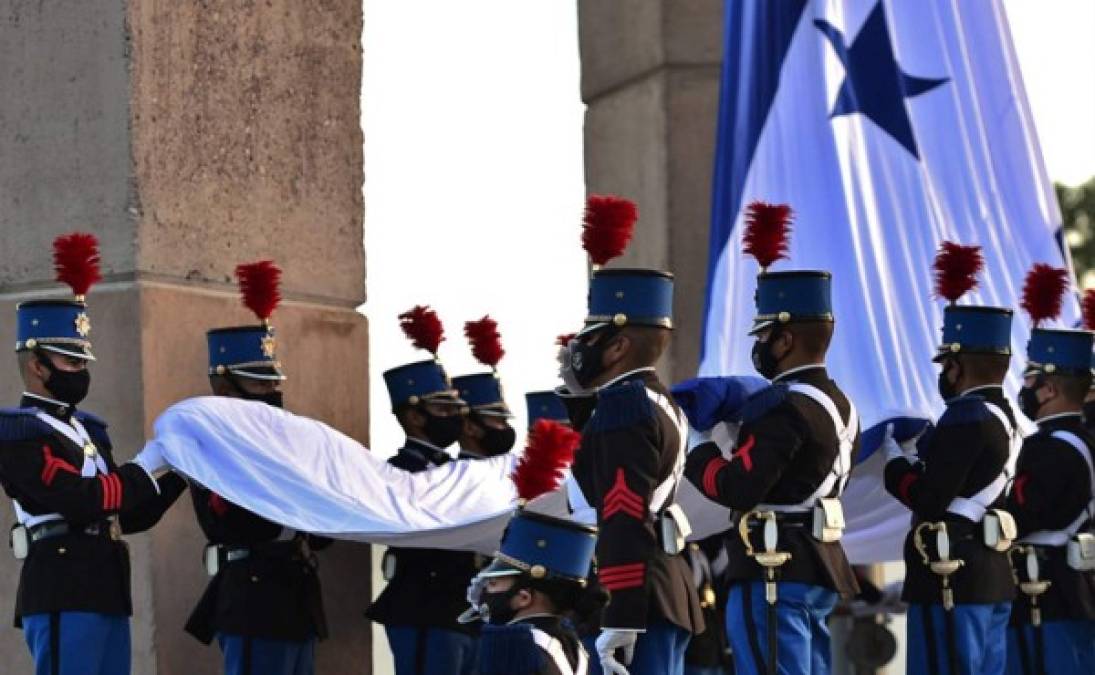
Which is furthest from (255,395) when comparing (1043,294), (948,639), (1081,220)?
(1081,220)

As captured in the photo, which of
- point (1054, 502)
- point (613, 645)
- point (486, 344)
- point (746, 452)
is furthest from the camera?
point (486, 344)

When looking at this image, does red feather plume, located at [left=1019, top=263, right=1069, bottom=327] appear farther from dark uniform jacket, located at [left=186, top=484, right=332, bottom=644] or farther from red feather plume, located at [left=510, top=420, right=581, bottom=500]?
red feather plume, located at [left=510, top=420, right=581, bottom=500]

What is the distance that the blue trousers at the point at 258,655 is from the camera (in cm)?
764

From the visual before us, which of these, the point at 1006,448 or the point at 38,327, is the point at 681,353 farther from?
→ the point at 38,327

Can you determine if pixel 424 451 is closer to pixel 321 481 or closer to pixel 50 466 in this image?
pixel 321 481

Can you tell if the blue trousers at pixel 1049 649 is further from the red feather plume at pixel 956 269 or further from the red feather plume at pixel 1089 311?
the red feather plume at pixel 956 269

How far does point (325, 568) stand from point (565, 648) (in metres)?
3.54

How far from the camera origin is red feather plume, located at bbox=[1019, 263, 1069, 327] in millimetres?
9117

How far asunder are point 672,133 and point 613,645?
592 cm

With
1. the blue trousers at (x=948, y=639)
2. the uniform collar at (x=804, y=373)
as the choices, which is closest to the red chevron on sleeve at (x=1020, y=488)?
the blue trousers at (x=948, y=639)

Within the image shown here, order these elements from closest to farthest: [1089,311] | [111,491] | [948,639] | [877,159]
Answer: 1. [111,491]
2. [948,639]
3. [1089,311]
4. [877,159]

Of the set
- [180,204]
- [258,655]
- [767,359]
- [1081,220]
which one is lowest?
[258,655]

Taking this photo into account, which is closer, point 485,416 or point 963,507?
point 963,507

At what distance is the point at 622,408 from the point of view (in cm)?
632
